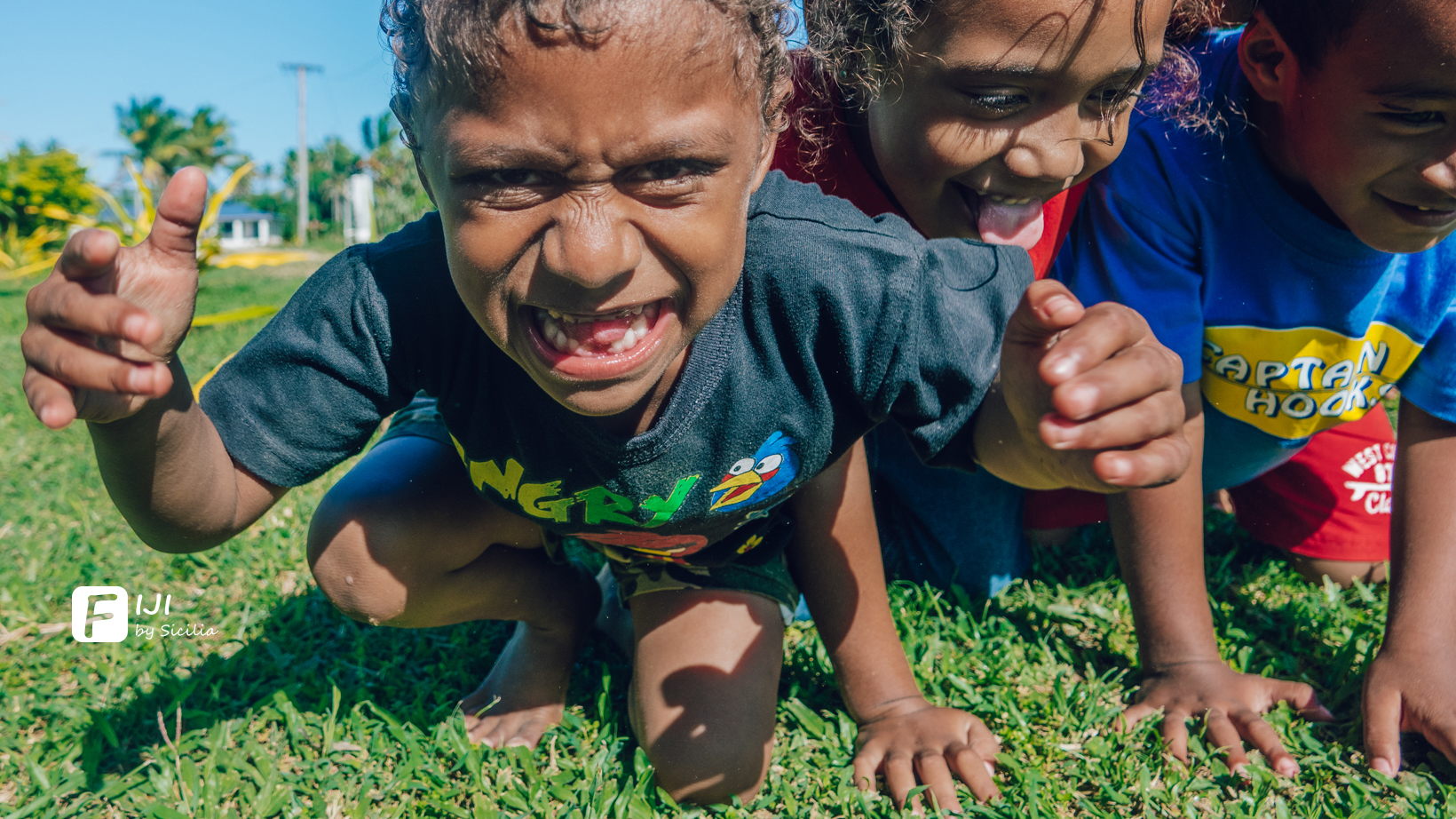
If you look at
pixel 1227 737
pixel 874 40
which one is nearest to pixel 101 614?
pixel 874 40

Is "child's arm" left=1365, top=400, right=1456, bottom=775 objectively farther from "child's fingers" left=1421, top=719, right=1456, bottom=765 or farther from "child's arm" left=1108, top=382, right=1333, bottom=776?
"child's arm" left=1108, top=382, right=1333, bottom=776

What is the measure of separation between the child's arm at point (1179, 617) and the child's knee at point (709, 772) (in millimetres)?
852

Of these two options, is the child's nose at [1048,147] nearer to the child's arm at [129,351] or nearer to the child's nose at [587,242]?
the child's nose at [587,242]

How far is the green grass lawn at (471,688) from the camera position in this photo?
195 centimetres

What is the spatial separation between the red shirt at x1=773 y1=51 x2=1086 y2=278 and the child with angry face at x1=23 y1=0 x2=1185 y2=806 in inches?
21.4

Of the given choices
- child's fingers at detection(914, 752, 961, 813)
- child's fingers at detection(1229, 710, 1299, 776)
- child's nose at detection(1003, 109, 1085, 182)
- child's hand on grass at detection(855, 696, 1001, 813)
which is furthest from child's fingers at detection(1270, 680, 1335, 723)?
child's nose at detection(1003, 109, 1085, 182)

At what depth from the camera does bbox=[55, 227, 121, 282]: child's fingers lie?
1240 mm

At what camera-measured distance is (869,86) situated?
222 centimetres

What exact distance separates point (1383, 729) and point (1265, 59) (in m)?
1.45

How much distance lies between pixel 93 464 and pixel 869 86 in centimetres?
359

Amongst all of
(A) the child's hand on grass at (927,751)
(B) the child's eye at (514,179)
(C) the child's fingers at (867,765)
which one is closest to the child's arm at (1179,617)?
(A) the child's hand on grass at (927,751)

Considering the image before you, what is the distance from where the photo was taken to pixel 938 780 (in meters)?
1.96

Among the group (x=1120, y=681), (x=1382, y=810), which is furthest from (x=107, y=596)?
(x=1382, y=810)

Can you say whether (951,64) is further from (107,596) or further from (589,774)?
(107,596)
